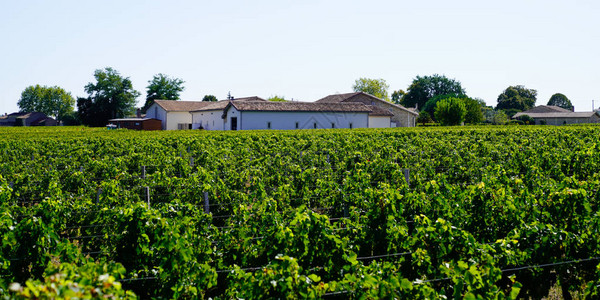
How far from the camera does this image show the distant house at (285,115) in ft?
141

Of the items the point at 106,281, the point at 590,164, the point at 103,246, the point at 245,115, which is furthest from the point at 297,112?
the point at 106,281

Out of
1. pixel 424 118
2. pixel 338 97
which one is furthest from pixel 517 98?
pixel 338 97

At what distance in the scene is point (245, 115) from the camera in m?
42.8

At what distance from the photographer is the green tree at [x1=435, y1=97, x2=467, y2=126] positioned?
58.1 m

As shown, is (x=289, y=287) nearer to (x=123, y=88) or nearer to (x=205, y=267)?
(x=205, y=267)

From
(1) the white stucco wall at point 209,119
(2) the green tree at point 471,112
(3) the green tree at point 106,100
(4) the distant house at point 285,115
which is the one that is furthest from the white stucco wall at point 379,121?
→ (3) the green tree at point 106,100

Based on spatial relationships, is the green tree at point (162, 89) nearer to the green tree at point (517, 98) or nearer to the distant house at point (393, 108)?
the distant house at point (393, 108)

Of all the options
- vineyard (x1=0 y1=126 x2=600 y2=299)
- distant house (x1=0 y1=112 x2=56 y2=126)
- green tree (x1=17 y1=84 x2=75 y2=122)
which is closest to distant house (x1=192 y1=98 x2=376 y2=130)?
vineyard (x1=0 y1=126 x2=600 y2=299)

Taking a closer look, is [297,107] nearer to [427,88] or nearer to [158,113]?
[158,113]

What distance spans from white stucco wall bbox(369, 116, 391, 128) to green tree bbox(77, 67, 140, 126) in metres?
44.8

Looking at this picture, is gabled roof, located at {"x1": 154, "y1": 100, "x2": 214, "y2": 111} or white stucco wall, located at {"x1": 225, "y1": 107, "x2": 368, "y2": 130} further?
gabled roof, located at {"x1": 154, "y1": 100, "x2": 214, "y2": 111}

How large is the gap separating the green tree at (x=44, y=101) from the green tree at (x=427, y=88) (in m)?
90.7

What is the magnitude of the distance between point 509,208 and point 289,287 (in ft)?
13.0

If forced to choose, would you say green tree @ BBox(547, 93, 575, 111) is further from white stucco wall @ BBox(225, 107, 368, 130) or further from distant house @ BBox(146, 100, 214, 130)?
distant house @ BBox(146, 100, 214, 130)
